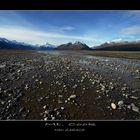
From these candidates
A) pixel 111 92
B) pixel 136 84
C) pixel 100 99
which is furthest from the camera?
pixel 136 84

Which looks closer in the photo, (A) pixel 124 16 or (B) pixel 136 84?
(A) pixel 124 16

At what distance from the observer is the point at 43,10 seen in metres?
3.12
